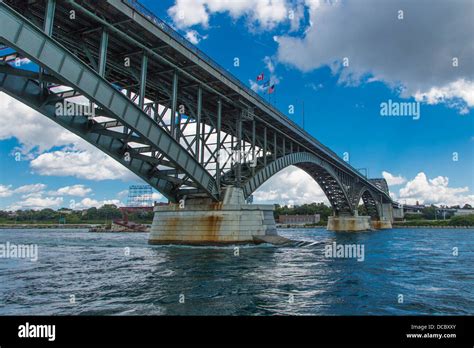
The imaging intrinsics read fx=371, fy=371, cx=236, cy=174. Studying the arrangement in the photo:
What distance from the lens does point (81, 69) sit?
20016 millimetres

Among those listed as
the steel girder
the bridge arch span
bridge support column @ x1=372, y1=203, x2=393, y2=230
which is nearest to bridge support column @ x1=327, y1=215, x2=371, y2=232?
the bridge arch span

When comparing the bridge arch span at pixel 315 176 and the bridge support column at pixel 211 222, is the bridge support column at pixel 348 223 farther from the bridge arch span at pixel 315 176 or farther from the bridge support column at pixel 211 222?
the bridge support column at pixel 211 222

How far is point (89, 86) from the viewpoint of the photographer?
2059 cm

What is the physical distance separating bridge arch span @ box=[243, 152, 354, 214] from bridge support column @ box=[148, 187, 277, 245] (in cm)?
455

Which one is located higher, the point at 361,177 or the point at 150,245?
the point at 361,177

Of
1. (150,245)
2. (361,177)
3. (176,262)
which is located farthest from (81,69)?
(361,177)

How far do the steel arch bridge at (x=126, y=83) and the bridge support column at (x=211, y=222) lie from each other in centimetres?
131

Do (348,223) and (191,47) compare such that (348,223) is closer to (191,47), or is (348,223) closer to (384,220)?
(384,220)

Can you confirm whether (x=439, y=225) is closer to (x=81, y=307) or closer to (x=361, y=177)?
(x=361, y=177)

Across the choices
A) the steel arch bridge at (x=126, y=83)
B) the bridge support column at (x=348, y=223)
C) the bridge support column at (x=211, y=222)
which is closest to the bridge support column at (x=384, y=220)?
the bridge support column at (x=348, y=223)

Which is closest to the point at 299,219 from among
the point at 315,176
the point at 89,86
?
the point at 315,176
